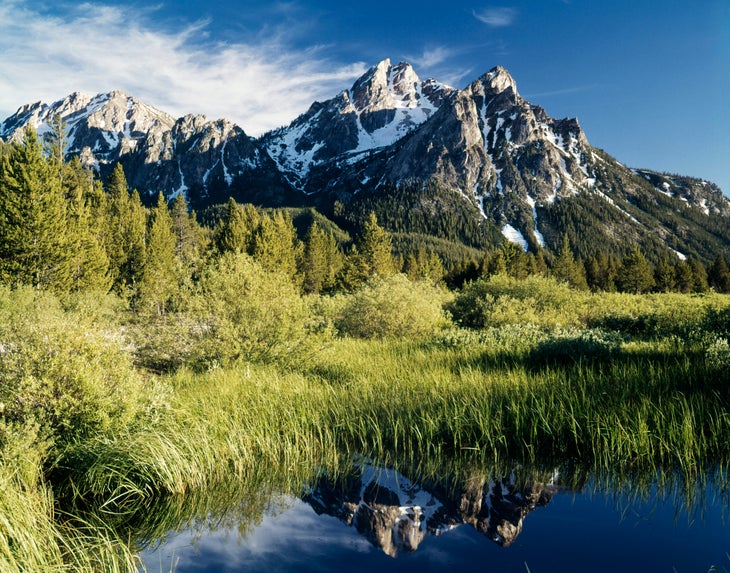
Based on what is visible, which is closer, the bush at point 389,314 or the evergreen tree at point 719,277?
the bush at point 389,314

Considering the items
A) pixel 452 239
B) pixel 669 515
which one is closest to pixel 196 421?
pixel 669 515

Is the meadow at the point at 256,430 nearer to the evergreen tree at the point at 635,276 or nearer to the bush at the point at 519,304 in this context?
the bush at the point at 519,304

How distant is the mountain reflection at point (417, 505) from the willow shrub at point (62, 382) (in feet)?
10.2

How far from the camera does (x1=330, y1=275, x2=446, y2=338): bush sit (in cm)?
1794

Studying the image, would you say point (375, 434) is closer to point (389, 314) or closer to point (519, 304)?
point (389, 314)

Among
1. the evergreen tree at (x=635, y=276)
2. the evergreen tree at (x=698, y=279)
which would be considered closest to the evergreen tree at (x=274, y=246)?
the evergreen tree at (x=635, y=276)

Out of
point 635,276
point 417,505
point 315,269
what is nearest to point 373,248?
point 315,269

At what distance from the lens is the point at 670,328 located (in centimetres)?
1614

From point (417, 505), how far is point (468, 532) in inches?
26.1

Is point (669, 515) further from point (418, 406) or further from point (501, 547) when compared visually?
point (418, 406)

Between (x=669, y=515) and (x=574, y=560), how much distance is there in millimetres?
1297

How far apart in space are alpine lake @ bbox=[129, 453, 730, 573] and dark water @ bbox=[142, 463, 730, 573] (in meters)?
0.01

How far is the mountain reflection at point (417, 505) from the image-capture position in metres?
4.22

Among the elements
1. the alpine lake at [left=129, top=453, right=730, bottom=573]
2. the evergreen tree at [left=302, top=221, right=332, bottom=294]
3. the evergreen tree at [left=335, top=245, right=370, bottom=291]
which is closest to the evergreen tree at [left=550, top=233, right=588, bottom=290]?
the evergreen tree at [left=335, top=245, right=370, bottom=291]
